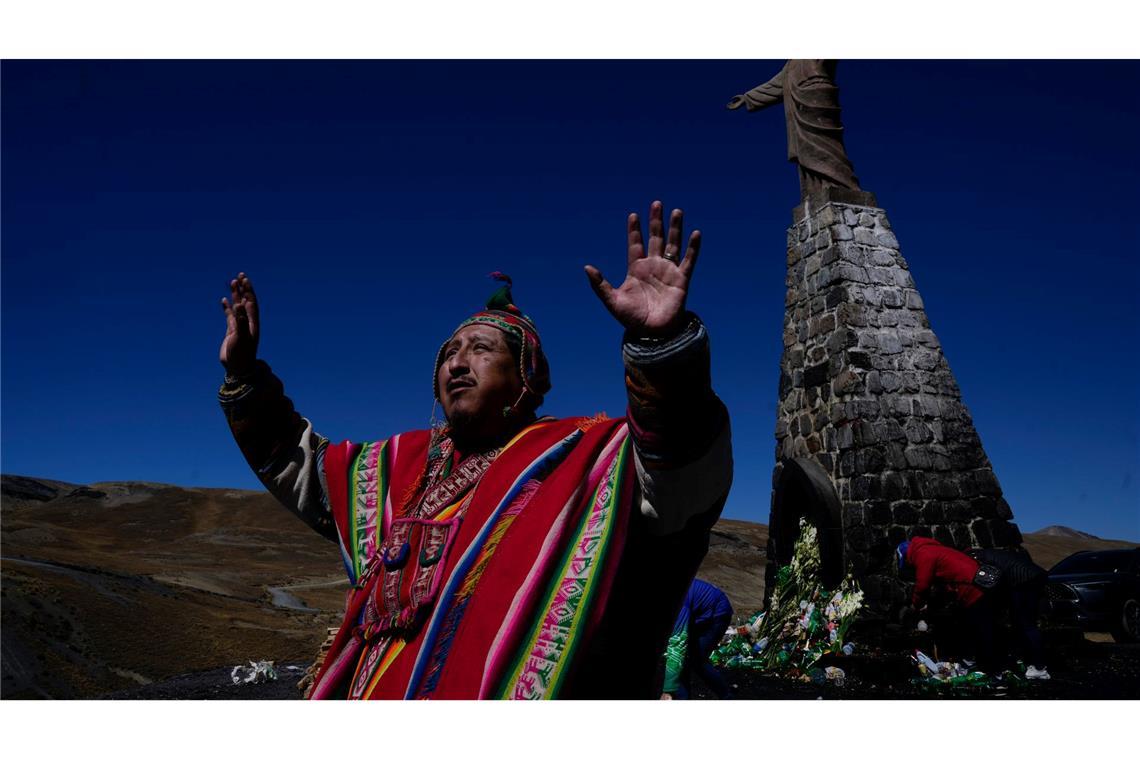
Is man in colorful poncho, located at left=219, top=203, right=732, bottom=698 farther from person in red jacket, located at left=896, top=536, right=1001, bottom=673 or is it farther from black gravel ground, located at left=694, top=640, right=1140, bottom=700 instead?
person in red jacket, located at left=896, top=536, right=1001, bottom=673

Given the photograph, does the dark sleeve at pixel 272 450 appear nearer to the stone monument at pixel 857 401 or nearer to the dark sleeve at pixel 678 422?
the dark sleeve at pixel 678 422

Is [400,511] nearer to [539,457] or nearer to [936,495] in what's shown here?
[539,457]

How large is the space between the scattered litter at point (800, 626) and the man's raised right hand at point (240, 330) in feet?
19.1

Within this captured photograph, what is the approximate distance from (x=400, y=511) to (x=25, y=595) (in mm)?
7439

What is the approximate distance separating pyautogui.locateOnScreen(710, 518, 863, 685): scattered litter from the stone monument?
0.69ft

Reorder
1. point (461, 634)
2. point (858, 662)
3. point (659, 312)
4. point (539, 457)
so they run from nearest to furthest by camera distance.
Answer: point (659, 312) → point (461, 634) → point (539, 457) → point (858, 662)

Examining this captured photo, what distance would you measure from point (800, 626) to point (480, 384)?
20.2 feet

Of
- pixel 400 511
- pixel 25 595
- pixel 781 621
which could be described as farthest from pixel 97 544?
pixel 400 511

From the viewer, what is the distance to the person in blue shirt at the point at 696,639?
520cm

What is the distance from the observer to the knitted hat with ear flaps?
279cm

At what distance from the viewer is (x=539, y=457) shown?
2.55 m

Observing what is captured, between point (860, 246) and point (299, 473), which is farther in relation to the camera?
point (860, 246)

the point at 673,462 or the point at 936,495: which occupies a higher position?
the point at 936,495

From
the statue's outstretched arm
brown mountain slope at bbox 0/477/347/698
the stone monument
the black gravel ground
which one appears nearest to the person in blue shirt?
the black gravel ground
